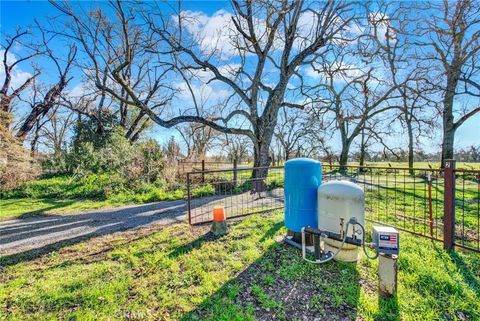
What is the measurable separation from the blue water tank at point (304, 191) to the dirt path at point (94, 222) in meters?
2.43

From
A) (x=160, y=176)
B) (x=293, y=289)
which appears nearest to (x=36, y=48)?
(x=160, y=176)

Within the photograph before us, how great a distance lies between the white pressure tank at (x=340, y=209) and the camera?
3.05m

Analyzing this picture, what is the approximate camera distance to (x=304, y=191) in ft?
11.8

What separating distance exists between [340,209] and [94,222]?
546 cm

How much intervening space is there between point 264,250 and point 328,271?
3.26ft

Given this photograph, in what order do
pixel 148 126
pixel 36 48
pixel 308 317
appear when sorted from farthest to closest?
pixel 148 126, pixel 36 48, pixel 308 317

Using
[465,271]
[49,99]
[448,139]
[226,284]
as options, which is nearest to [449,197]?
[465,271]

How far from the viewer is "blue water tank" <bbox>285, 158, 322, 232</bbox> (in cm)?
360

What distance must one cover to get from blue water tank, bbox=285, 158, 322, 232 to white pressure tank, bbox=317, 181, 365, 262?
22 centimetres

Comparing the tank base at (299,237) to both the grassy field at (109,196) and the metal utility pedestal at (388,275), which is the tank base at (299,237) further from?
the grassy field at (109,196)

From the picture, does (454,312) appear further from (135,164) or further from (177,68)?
(177,68)

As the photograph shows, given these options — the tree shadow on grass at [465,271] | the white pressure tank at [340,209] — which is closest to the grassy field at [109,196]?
the tree shadow on grass at [465,271]

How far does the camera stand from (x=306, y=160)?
368 cm

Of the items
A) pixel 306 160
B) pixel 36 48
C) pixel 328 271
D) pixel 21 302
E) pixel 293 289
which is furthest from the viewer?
pixel 36 48
